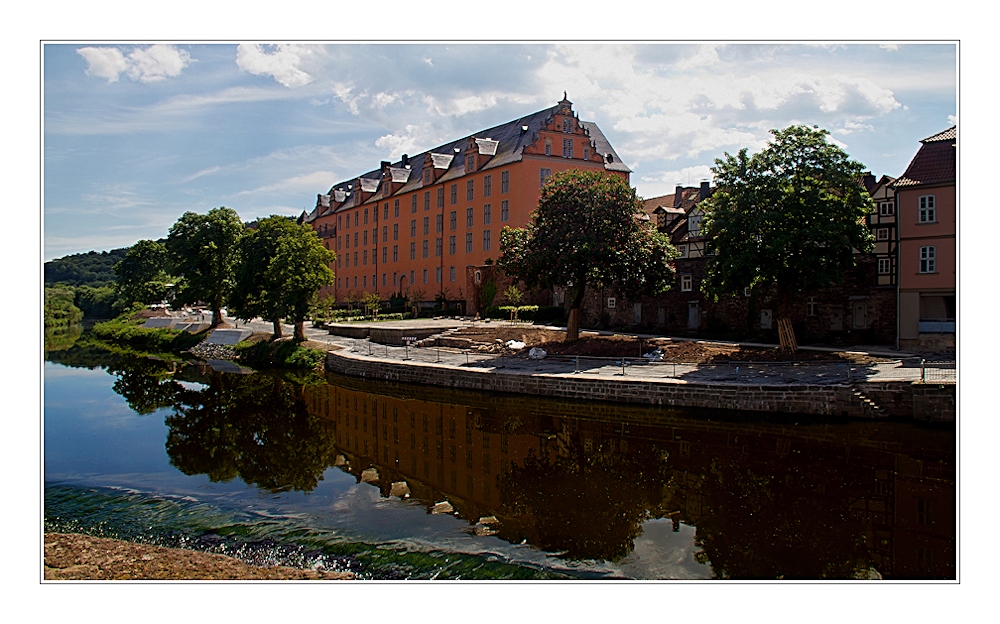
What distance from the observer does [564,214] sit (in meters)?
29.2

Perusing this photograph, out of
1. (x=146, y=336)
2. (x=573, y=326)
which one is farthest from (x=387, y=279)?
(x=573, y=326)

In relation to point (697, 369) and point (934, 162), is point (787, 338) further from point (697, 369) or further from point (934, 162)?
point (934, 162)

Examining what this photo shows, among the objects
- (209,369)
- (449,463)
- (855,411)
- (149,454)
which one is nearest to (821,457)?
(855,411)

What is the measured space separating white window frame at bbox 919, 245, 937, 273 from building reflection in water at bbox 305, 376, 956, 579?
1099 centimetres

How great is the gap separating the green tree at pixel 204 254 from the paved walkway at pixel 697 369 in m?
24.1

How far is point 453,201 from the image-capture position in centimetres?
5388

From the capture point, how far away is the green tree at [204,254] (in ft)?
162

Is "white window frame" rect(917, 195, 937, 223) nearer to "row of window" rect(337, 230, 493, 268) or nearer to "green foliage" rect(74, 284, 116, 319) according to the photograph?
"row of window" rect(337, 230, 493, 268)

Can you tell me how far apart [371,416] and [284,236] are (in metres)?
21.1

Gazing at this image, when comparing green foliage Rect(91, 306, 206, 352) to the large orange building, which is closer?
the large orange building

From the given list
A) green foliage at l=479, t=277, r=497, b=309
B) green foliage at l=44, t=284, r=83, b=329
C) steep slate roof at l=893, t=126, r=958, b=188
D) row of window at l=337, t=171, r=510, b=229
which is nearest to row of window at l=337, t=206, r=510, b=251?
Answer: row of window at l=337, t=171, r=510, b=229

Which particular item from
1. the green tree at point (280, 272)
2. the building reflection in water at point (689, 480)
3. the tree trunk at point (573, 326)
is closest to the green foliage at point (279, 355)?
the green tree at point (280, 272)

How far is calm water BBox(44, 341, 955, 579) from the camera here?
10.1 meters
